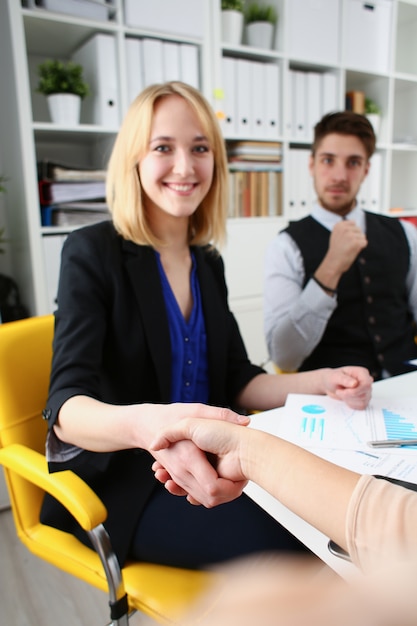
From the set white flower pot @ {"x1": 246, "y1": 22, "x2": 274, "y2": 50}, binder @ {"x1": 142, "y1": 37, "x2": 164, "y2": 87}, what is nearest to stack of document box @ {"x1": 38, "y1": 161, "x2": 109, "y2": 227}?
binder @ {"x1": 142, "y1": 37, "x2": 164, "y2": 87}

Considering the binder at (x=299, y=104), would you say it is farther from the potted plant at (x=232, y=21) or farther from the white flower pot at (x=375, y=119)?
the white flower pot at (x=375, y=119)

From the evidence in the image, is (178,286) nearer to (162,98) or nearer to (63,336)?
(63,336)

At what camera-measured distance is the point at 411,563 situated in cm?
41

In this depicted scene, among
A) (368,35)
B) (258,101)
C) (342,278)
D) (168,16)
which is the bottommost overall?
(342,278)

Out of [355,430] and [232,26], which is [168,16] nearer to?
[232,26]

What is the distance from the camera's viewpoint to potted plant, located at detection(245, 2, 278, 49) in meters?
2.57

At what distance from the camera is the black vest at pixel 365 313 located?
1661 millimetres

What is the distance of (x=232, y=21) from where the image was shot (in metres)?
2.45

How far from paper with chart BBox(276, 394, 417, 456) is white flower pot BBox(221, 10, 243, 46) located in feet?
7.05

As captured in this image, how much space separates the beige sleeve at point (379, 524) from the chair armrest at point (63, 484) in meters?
0.47

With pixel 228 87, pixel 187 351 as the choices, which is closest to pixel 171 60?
pixel 228 87

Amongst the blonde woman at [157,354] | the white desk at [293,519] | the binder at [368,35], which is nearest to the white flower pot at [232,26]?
the binder at [368,35]

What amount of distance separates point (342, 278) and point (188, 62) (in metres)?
1.39

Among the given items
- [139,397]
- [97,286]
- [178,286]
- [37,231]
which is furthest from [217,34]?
[139,397]
